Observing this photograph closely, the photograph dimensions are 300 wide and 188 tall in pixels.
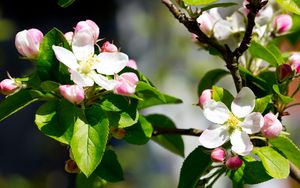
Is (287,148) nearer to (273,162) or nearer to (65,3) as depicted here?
(273,162)

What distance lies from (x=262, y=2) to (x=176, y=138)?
1.70ft

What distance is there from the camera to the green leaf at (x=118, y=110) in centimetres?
139

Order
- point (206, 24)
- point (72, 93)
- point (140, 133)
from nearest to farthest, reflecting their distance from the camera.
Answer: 1. point (72, 93)
2. point (140, 133)
3. point (206, 24)

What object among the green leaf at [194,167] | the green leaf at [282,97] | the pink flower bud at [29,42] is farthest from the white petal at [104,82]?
the green leaf at [282,97]

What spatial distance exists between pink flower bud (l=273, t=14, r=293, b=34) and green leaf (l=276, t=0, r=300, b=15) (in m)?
0.39

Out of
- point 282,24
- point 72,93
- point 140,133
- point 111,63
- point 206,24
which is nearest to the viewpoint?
point 72,93

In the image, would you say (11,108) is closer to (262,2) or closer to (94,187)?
(94,187)

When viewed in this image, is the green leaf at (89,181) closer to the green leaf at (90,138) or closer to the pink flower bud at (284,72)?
the green leaf at (90,138)

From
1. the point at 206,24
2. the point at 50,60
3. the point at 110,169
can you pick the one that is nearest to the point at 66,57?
the point at 50,60

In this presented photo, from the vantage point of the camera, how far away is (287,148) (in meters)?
1.43

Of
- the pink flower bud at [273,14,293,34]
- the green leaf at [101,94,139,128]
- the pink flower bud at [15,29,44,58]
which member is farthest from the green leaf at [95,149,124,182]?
the pink flower bud at [273,14,293,34]

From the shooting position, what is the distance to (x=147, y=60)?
4.48 m

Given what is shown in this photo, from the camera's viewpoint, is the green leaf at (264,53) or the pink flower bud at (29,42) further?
the green leaf at (264,53)

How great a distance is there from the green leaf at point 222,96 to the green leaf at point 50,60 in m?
0.28
